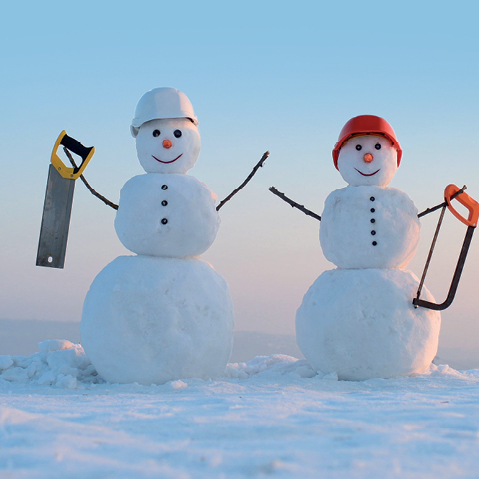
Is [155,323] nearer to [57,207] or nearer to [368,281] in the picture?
[57,207]

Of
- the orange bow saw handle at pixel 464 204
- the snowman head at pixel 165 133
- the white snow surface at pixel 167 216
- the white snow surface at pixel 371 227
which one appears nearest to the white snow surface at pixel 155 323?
the white snow surface at pixel 167 216

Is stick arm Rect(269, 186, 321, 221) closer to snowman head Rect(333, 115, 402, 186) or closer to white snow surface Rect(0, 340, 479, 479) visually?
snowman head Rect(333, 115, 402, 186)

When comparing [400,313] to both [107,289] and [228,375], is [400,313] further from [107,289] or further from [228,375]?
[107,289]

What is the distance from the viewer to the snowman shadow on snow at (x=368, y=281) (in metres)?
5.45

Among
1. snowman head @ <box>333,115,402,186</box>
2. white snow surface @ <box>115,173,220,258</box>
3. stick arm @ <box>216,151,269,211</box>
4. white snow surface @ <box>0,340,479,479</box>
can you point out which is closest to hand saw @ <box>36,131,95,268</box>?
white snow surface @ <box>115,173,220,258</box>

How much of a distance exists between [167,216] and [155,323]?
3.31 feet

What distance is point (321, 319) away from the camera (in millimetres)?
5586

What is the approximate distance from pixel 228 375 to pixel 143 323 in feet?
3.93

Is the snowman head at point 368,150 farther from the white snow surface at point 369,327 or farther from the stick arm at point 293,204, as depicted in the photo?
the white snow surface at point 369,327

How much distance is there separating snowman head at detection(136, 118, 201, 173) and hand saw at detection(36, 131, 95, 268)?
0.71 meters

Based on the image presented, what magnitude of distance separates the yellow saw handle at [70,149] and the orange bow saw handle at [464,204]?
3.71 meters

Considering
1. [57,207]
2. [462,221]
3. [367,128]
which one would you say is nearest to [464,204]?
[462,221]

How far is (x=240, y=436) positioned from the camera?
2.59 meters

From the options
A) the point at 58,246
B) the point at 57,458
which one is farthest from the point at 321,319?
the point at 57,458
